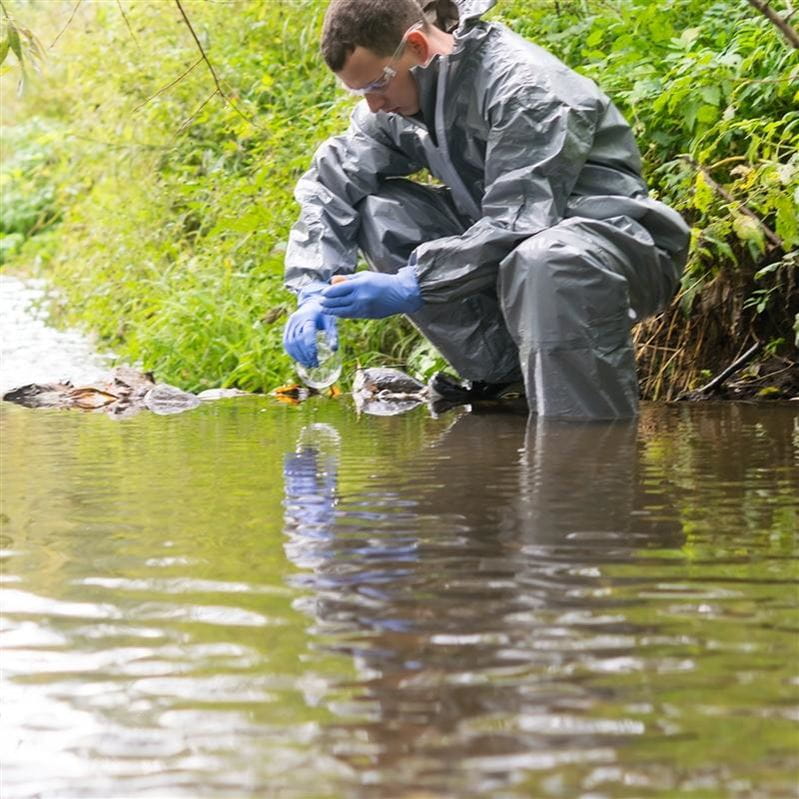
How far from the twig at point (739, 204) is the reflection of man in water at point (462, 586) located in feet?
4.50

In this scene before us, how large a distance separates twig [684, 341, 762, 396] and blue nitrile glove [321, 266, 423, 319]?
4.09 feet

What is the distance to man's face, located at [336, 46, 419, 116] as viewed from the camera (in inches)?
153

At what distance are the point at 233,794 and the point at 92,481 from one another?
74.7 inches

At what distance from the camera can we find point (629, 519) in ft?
7.57

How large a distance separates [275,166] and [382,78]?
3.03 meters

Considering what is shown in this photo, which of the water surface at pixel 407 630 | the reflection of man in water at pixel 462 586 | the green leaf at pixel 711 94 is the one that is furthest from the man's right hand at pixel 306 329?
the green leaf at pixel 711 94

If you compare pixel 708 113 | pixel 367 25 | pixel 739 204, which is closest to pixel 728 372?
pixel 739 204

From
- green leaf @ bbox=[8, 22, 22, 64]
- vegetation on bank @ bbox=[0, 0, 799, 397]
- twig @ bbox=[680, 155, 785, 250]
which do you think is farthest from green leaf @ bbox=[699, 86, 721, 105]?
green leaf @ bbox=[8, 22, 22, 64]

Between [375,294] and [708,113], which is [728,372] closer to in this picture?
[708,113]

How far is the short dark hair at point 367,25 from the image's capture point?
3844 millimetres

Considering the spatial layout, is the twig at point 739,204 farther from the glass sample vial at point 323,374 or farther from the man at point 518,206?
the glass sample vial at point 323,374

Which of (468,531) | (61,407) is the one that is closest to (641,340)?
(61,407)

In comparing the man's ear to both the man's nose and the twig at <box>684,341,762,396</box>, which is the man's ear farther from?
the twig at <box>684,341,762,396</box>

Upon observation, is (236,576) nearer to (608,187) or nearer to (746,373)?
(608,187)
